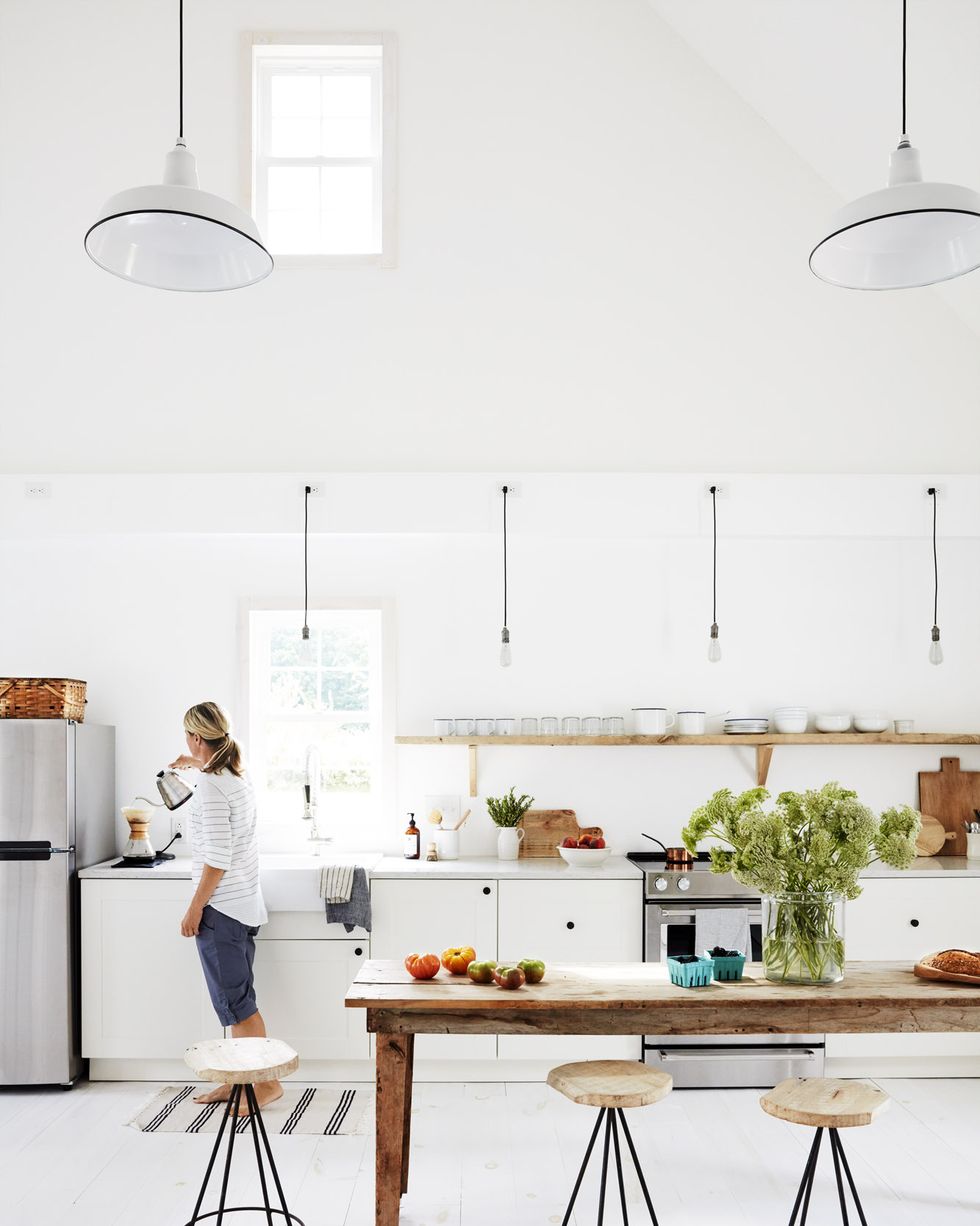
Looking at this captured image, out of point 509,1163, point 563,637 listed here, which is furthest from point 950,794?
point 509,1163

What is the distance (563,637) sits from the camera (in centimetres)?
546

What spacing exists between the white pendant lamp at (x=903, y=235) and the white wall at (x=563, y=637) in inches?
102

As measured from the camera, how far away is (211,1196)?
3.64 metres

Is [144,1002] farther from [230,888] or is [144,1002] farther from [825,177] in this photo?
[825,177]

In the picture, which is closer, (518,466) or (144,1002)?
(144,1002)

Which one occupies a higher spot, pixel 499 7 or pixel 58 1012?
pixel 499 7

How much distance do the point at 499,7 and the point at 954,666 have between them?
407 cm

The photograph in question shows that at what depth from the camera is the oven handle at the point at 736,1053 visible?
4.60 m

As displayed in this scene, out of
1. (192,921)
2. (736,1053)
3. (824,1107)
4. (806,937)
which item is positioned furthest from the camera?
(736,1053)

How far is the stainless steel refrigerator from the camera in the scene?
4.62 metres

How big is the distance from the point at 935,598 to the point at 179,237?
421 centimetres

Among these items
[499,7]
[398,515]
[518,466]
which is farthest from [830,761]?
[499,7]

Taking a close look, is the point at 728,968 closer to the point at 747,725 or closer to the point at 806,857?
the point at 806,857

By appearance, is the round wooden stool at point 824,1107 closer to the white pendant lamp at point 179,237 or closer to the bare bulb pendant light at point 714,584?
the bare bulb pendant light at point 714,584
